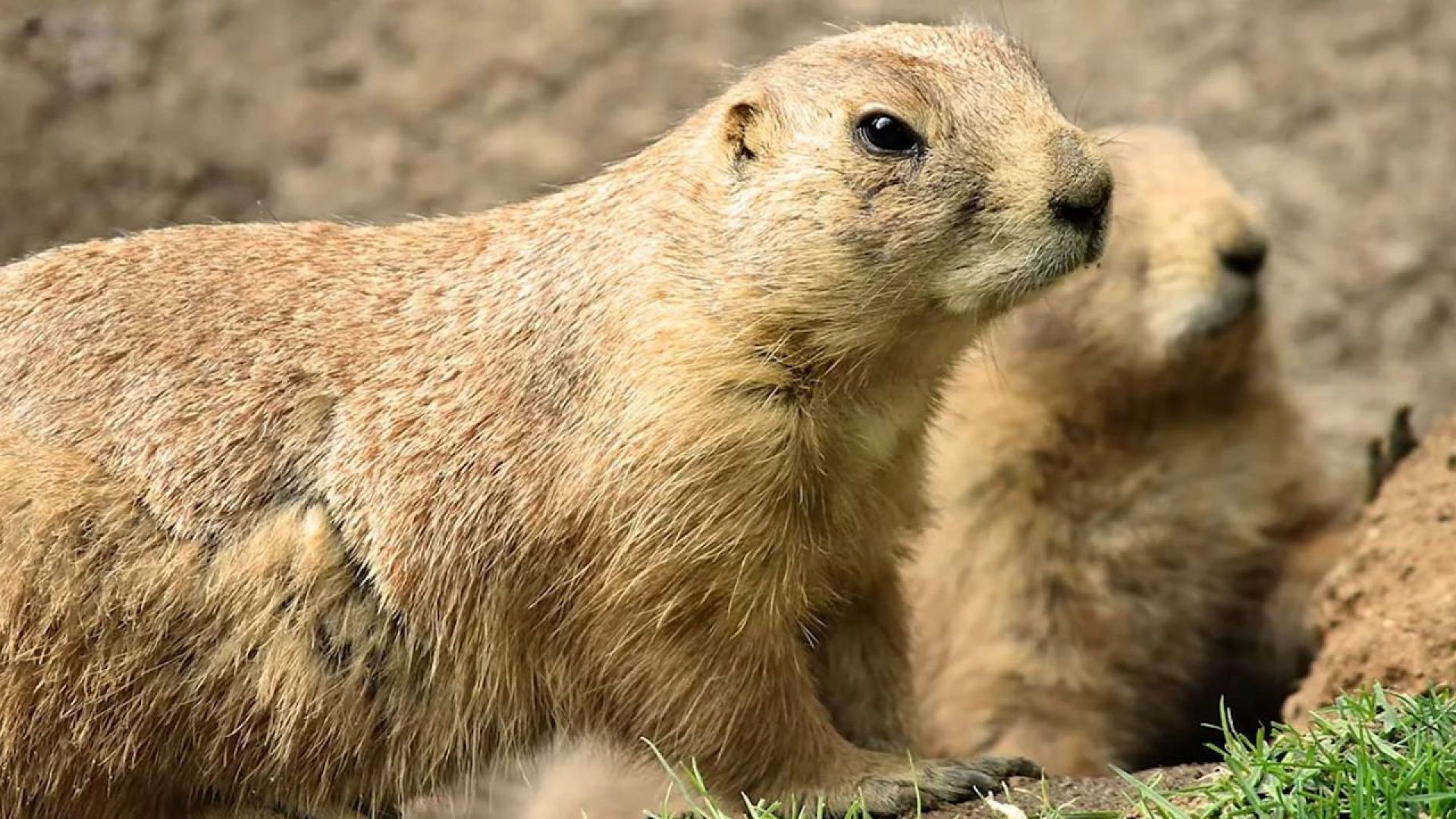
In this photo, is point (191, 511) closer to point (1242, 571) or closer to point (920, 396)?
point (920, 396)

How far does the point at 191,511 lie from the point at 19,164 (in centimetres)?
309

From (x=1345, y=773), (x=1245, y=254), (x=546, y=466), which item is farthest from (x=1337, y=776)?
(x=1245, y=254)

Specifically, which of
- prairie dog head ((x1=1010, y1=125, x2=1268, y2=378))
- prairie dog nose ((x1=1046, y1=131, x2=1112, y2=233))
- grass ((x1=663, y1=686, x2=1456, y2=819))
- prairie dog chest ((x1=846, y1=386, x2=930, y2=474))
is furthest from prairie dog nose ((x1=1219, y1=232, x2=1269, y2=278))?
grass ((x1=663, y1=686, x2=1456, y2=819))

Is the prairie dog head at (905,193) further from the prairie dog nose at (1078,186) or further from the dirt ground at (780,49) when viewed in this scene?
the dirt ground at (780,49)

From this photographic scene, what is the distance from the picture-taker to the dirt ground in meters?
6.96

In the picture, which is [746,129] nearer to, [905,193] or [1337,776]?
[905,193]

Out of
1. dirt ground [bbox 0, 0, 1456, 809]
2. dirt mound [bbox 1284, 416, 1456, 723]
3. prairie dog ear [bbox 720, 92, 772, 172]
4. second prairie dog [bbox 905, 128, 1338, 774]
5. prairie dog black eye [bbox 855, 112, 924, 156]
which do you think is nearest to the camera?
prairie dog black eye [bbox 855, 112, 924, 156]

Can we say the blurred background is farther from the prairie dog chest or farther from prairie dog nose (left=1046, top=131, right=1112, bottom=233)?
prairie dog nose (left=1046, top=131, right=1112, bottom=233)

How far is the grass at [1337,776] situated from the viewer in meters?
3.20

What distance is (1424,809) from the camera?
3186 millimetres

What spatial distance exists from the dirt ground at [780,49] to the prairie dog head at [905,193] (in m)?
3.23

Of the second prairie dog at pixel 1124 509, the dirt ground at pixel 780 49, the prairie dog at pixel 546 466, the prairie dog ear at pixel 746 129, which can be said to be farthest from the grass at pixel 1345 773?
the dirt ground at pixel 780 49

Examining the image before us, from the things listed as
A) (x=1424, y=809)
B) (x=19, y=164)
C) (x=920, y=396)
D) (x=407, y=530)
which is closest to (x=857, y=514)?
(x=920, y=396)

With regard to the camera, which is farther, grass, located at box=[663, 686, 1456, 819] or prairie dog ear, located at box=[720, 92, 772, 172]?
prairie dog ear, located at box=[720, 92, 772, 172]
